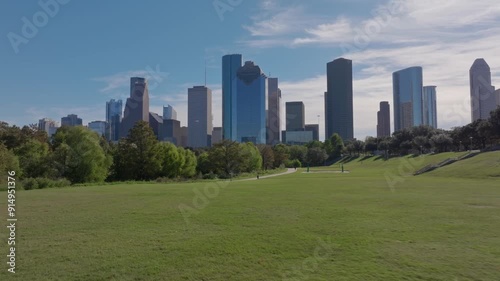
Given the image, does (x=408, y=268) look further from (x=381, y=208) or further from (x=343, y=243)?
(x=381, y=208)

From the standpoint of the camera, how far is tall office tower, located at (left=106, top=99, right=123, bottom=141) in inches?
4606

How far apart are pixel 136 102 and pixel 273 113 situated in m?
98.1

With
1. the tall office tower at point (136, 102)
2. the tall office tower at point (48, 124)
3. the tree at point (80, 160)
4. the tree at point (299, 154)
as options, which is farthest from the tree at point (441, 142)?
the tall office tower at point (48, 124)

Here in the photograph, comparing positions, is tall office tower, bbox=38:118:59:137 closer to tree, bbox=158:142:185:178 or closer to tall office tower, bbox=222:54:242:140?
tall office tower, bbox=222:54:242:140

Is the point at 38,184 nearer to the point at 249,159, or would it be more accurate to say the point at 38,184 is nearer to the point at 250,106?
the point at 249,159

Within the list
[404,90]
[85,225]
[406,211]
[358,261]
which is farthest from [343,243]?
[404,90]

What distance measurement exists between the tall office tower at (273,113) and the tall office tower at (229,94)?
16.5 metres

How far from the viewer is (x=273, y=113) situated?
173500 millimetres

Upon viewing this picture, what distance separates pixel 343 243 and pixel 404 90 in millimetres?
119453

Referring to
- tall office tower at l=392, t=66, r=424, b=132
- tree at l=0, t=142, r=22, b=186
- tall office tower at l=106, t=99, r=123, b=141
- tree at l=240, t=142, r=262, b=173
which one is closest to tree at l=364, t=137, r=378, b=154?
tall office tower at l=392, t=66, r=424, b=132

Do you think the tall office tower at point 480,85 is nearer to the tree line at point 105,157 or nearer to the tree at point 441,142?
the tree at point 441,142

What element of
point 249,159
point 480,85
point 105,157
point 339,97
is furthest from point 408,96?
point 105,157

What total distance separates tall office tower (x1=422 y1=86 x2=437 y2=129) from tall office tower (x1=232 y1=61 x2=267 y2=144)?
5721 centimetres

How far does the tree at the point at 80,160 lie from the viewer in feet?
165
